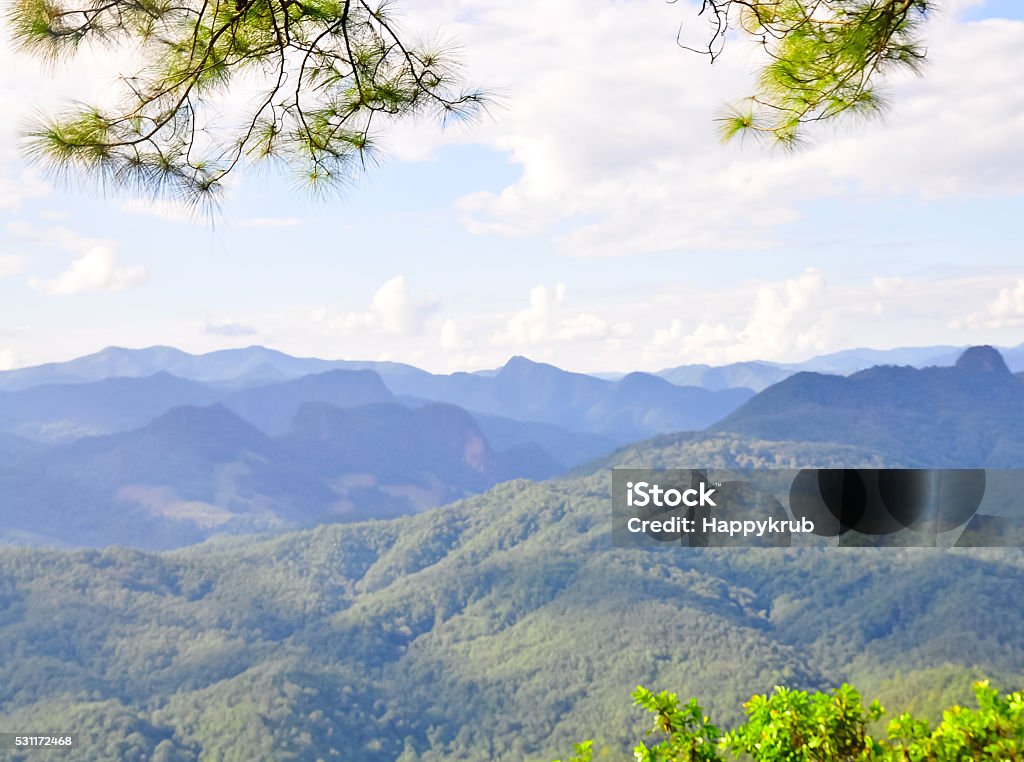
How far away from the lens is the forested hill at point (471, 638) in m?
55.1

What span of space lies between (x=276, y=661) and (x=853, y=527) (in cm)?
6645

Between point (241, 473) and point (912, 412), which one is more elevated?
point (912, 412)

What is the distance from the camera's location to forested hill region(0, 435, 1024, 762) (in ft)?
181

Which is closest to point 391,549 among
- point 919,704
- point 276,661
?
point 276,661

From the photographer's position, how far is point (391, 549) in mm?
99688

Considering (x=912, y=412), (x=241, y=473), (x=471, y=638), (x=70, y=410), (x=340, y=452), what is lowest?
(x=471, y=638)

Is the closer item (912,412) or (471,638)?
(471,638)

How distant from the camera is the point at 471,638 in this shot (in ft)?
242

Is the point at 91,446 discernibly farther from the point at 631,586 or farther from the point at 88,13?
the point at 88,13

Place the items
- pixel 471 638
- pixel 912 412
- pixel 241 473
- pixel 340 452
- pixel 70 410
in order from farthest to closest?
pixel 70 410
pixel 340 452
pixel 241 473
pixel 912 412
pixel 471 638

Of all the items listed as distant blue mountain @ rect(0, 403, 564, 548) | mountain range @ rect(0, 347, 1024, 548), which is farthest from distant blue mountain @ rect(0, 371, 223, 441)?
→ distant blue mountain @ rect(0, 403, 564, 548)

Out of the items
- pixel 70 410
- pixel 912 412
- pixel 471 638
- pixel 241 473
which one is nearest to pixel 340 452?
pixel 241 473

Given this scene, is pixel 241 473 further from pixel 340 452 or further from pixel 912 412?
pixel 912 412

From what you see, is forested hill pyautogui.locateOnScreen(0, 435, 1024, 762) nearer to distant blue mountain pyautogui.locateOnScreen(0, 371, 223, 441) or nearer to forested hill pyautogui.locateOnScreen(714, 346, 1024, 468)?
forested hill pyautogui.locateOnScreen(714, 346, 1024, 468)
